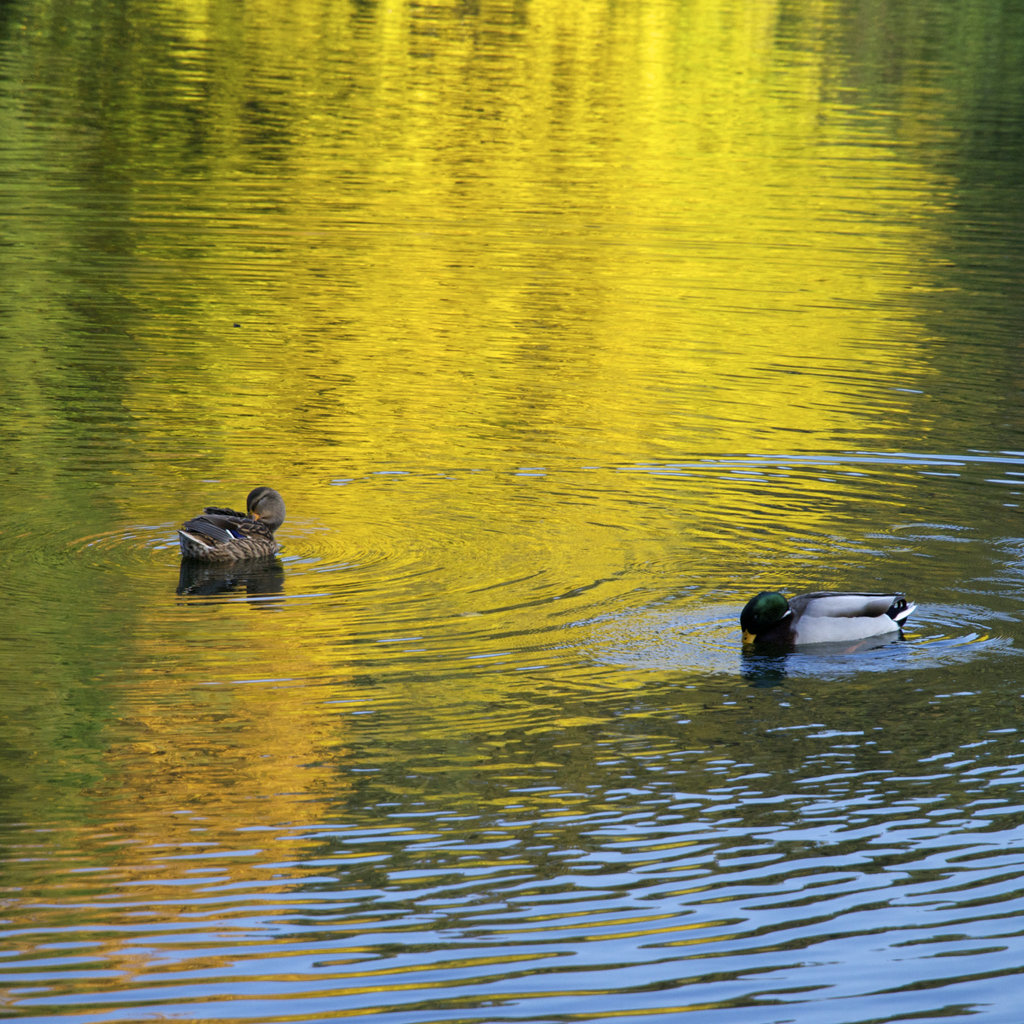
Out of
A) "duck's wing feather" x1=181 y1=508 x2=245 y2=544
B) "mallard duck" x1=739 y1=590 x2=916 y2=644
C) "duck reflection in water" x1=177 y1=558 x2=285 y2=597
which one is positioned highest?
"duck's wing feather" x1=181 y1=508 x2=245 y2=544

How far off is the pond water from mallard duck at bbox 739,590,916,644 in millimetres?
189

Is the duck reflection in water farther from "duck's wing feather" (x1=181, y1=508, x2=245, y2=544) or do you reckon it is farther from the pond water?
"duck's wing feather" (x1=181, y1=508, x2=245, y2=544)

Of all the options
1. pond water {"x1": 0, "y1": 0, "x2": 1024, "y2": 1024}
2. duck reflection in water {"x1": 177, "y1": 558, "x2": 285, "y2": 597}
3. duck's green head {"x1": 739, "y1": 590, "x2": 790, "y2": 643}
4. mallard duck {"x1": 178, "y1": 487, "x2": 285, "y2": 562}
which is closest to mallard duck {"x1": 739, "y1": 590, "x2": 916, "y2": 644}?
duck's green head {"x1": 739, "y1": 590, "x2": 790, "y2": 643}

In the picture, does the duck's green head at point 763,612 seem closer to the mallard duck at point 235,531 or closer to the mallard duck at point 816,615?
the mallard duck at point 816,615

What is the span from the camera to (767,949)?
7.77m

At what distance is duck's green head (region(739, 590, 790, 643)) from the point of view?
1148 centimetres

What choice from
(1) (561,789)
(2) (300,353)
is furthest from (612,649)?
(2) (300,353)

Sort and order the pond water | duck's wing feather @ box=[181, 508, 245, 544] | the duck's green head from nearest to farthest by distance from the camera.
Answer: the pond water → the duck's green head → duck's wing feather @ box=[181, 508, 245, 544]

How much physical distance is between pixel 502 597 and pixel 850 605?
2.45m

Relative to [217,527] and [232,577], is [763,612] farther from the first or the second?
[217,527]

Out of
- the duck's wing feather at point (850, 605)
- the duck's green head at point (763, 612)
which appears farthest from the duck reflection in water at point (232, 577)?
the duck's wing feather at point (850, 605)

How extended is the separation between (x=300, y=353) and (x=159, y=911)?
12.9 meters

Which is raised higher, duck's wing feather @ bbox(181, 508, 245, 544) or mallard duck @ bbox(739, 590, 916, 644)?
duck's wing feather @ bbox(181, 508, 245, 544)

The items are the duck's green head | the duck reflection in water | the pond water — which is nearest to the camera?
the pond water
